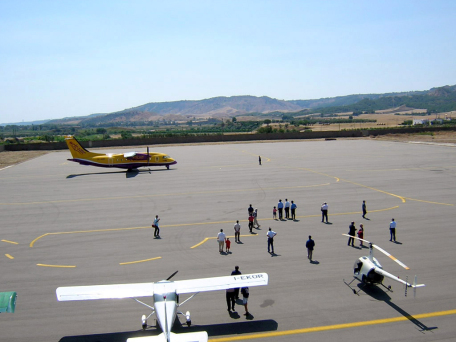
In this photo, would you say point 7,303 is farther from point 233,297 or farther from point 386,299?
point 386,299

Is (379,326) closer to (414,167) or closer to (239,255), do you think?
(239,255)

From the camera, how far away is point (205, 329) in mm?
11539

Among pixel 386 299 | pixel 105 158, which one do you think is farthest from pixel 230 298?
pixel 105 158

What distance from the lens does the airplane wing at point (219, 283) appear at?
11.4 m

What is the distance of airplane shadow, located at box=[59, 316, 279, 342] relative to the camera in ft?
36.4

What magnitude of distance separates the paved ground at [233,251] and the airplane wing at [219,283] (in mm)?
1400

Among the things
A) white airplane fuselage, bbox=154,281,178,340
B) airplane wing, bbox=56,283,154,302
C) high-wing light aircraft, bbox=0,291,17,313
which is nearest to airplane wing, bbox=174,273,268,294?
white airplane fuselage, bbox=154,281,178,340

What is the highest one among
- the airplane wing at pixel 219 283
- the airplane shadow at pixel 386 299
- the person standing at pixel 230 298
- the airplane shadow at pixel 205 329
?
the airplane wing at pixel 219 283

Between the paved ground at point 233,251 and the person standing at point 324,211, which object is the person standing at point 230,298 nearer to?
the paved ground at point 233,251

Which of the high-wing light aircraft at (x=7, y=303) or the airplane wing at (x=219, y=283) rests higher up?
the high-wing light aircraft at (x=7, y=303)

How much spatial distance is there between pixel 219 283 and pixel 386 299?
6.76 m

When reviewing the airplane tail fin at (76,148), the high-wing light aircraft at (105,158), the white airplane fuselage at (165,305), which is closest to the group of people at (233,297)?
the white airplane fuselage at (165,305)

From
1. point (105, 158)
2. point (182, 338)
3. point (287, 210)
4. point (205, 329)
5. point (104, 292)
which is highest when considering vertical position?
point (105, 158)

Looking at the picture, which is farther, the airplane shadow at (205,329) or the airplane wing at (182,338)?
the airplane shadow at (205,329)
